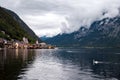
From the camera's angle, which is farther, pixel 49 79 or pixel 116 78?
pixel 116 78

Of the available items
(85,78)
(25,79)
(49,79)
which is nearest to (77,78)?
(85,78)

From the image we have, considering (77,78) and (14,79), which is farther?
(77,78)

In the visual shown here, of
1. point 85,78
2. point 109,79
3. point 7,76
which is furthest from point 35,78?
point 109,79

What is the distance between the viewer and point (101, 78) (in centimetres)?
9575

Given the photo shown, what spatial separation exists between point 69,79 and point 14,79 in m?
15.9

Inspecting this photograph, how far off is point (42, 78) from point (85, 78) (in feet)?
42.6

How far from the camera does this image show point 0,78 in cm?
8669

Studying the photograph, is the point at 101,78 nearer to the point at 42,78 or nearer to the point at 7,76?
the point at 42,78

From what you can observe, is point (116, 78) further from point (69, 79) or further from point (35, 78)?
point (35, 78)

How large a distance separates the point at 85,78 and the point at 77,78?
249 centimetres

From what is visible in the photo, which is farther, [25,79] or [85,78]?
[85,78]

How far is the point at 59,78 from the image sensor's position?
9294 cm

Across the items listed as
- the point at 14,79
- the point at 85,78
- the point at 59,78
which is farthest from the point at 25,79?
the point at 85,78

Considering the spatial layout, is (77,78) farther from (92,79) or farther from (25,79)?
(25,79)
